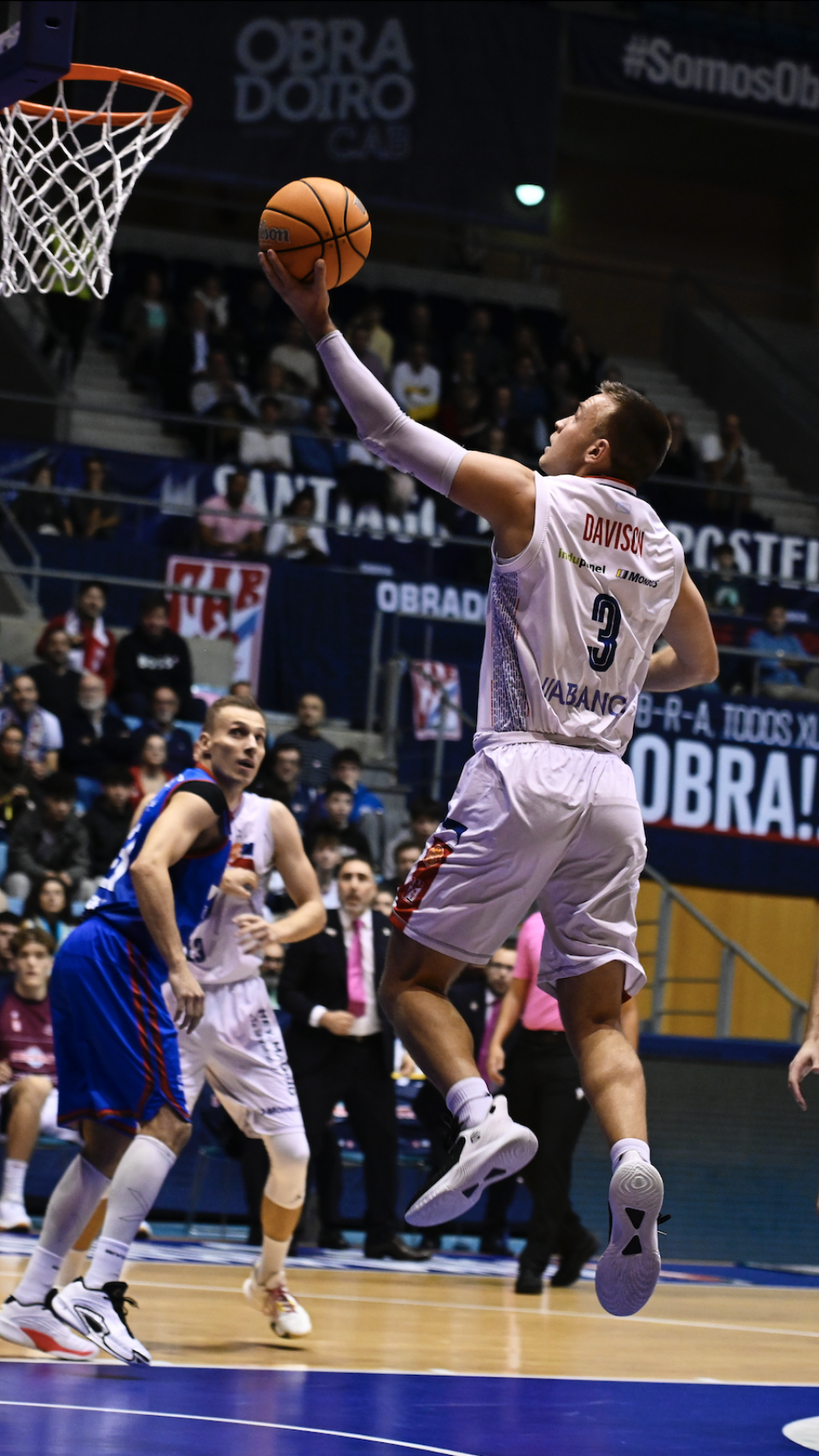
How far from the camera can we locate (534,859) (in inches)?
187

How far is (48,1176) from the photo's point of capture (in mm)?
10953

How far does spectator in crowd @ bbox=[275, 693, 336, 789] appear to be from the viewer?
13672 mm

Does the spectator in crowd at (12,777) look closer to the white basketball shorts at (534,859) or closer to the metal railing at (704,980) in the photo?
the metal railing at (704,980)

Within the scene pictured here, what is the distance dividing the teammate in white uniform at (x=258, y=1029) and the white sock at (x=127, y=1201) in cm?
99

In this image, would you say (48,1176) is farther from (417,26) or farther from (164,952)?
(417,26)

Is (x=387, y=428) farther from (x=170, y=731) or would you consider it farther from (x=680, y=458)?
(x=680, y=458)

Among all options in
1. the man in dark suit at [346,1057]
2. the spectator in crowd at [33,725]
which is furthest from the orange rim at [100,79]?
the spectator in crowd at [33,725]

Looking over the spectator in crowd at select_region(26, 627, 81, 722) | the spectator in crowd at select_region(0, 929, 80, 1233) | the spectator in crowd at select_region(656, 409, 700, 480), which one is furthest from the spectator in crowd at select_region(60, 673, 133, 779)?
the spectator in crowd at select_region(656, 409, 700, 480)

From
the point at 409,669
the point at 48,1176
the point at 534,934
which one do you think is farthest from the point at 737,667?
the point at 48,1176

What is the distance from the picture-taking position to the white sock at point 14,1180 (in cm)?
1042

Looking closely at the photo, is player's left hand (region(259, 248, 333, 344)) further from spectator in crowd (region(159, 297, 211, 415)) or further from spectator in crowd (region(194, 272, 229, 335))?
spectator in crowd (region(194, 272, 229, 335))

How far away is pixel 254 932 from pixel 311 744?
6.26 metres

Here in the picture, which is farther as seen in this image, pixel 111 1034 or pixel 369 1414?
pixel 111 1034

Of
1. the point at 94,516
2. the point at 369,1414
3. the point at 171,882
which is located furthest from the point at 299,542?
the point at 369,1414
